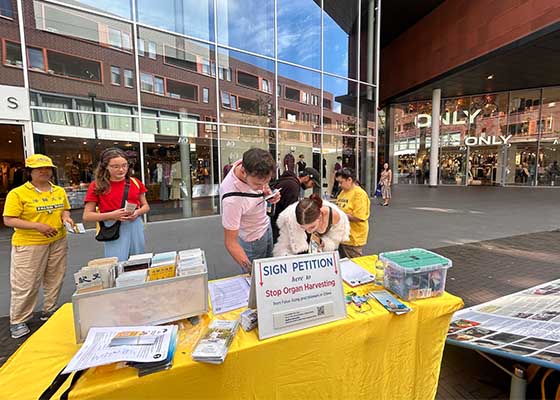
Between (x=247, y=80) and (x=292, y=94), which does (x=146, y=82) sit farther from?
(x=292, y=94)

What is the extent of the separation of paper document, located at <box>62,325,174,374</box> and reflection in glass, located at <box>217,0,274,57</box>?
9282 mm

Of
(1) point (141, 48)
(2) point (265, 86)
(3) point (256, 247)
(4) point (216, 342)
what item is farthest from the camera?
(2) point (265, 86)

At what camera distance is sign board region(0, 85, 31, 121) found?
19.2 feet

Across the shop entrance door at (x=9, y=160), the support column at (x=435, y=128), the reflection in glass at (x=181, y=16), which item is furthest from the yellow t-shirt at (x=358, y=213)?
the support column at (x=435, y=128)

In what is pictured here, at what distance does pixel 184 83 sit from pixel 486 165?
68.3 ft

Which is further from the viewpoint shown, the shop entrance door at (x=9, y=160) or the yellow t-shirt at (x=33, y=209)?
the shop entrance door at (x=9, y=160)

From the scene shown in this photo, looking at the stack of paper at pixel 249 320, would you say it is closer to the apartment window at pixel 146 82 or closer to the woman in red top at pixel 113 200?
the woman in red top at pixel 113 200

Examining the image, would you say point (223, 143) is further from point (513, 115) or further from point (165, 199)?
point (513, 115)

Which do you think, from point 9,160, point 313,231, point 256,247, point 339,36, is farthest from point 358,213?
point 9,160

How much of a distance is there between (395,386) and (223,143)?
824cm

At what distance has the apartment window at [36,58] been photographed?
6.29 meters

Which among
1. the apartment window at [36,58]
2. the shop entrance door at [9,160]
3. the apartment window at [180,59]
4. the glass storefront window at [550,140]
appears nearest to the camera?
the apartment window at [36,58]

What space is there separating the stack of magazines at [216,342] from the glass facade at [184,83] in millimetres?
7220

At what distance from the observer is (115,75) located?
24.0ft
